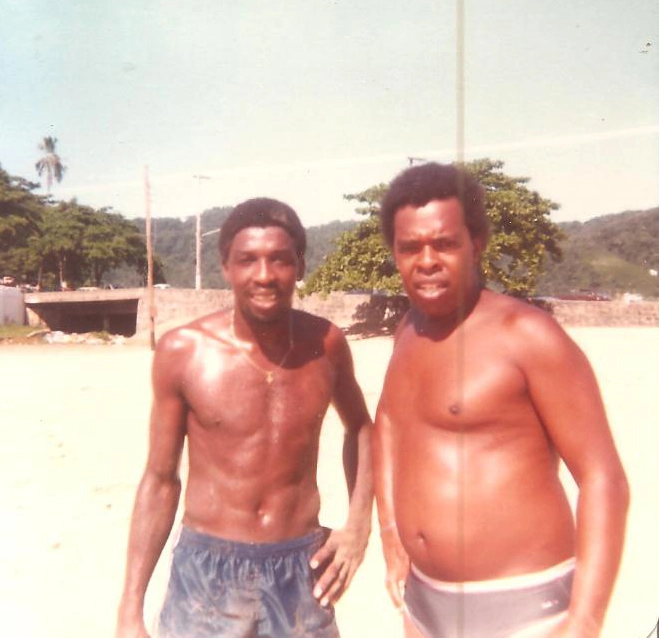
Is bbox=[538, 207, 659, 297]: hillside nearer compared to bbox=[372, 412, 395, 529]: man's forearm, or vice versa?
bbox=[372, 412, 395, 529]: man's forearm

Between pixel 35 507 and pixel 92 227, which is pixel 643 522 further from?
pixel 92 227

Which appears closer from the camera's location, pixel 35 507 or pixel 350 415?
pixel 350 415

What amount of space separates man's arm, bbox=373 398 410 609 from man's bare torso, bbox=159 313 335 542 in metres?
0.21

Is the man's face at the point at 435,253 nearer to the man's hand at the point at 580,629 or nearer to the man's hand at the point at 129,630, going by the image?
the man's hand at the point at 580,629

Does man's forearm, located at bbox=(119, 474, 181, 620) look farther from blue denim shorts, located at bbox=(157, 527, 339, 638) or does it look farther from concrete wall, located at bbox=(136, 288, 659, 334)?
concrete wall, located at bbox=(136, 288, 659, 334)

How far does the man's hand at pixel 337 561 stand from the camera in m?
2.35

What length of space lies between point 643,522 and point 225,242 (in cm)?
409

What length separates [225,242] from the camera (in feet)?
7.72

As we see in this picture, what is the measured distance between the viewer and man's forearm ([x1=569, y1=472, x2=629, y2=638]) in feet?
5.88

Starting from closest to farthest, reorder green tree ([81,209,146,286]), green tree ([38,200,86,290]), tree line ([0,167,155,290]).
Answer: tree line ([0,167,155,290]) < green tree ([38,200,86,290]) < green tree ([81,209,146,286])

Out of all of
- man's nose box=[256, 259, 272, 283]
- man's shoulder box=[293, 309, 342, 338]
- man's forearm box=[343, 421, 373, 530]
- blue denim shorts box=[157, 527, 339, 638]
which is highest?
man's nose box=[256, 259, 272, 283]

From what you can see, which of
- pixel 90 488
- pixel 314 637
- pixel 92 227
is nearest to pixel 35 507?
pixel 90 488

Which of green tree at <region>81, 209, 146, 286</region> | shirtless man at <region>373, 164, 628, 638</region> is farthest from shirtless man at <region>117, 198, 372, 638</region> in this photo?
green tree at <region>81, 209, 146, 286</region>

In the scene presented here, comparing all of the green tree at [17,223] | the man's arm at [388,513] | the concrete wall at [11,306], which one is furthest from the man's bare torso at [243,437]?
the green tree at [17,223]
